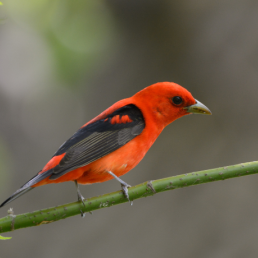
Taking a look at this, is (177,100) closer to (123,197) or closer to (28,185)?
(123,197)

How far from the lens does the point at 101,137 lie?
6.07ft

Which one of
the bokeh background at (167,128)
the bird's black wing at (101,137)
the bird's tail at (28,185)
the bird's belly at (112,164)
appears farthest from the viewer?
the bokeh background at (167,128)

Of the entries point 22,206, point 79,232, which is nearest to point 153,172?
point 79,232

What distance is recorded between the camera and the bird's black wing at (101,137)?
64.6 inches

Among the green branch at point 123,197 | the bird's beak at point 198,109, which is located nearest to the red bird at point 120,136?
the bird's beak at point 198,109

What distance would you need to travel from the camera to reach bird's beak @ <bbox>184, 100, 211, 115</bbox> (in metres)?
1.66

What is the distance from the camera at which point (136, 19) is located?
4.16 metres

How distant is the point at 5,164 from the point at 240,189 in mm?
2900

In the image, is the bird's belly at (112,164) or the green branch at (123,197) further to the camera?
the bird's belly at (112,164)

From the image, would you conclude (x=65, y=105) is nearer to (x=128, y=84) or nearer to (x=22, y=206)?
(x=128, y=84)

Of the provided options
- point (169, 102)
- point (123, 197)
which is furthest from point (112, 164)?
point (169, 102)

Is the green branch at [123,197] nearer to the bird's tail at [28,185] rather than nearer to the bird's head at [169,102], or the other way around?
the bird's tail at [28,185]

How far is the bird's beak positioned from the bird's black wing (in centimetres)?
31

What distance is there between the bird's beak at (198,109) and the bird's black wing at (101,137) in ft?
1.02
